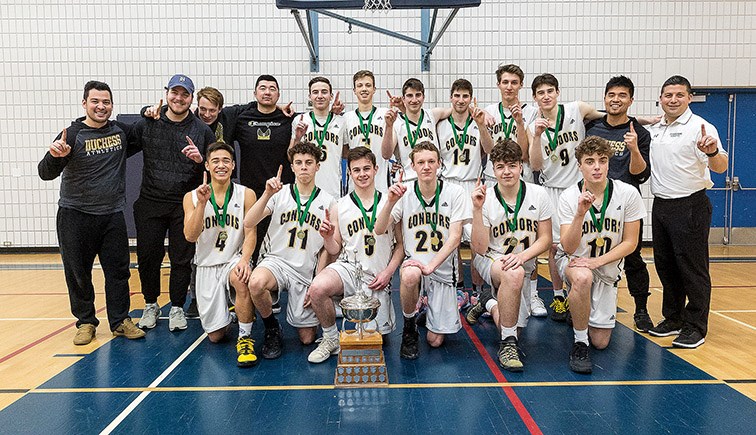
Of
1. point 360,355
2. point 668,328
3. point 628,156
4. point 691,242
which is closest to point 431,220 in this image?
point 360,355

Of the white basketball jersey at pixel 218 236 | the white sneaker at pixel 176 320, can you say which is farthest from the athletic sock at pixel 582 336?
the white sneaker at pixel 176 320

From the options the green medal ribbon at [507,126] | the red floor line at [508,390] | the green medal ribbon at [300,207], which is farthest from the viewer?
the green medal ribbon at [507,126]

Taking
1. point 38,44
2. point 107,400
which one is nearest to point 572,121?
point 107,400

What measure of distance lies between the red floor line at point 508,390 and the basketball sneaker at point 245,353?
1.77 m

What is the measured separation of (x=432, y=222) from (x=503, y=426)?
1.77 meters

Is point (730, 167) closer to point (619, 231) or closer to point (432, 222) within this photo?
point (619, 231)

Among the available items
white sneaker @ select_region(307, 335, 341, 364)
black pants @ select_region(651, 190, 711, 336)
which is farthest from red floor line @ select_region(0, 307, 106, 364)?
black pants @ select_region(651, 190, 711, 336)

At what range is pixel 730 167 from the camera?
404 inches

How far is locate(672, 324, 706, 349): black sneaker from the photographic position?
4508 millimetres

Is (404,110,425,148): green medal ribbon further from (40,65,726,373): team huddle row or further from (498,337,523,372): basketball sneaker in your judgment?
(498,337,523,372): basketball sneaker

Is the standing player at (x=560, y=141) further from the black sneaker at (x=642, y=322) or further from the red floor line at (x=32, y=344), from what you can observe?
the red floor line at (x=32, y=344)

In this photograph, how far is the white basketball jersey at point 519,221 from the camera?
4.43 m

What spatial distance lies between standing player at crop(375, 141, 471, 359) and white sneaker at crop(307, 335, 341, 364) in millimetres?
530

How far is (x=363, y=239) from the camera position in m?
4.44
